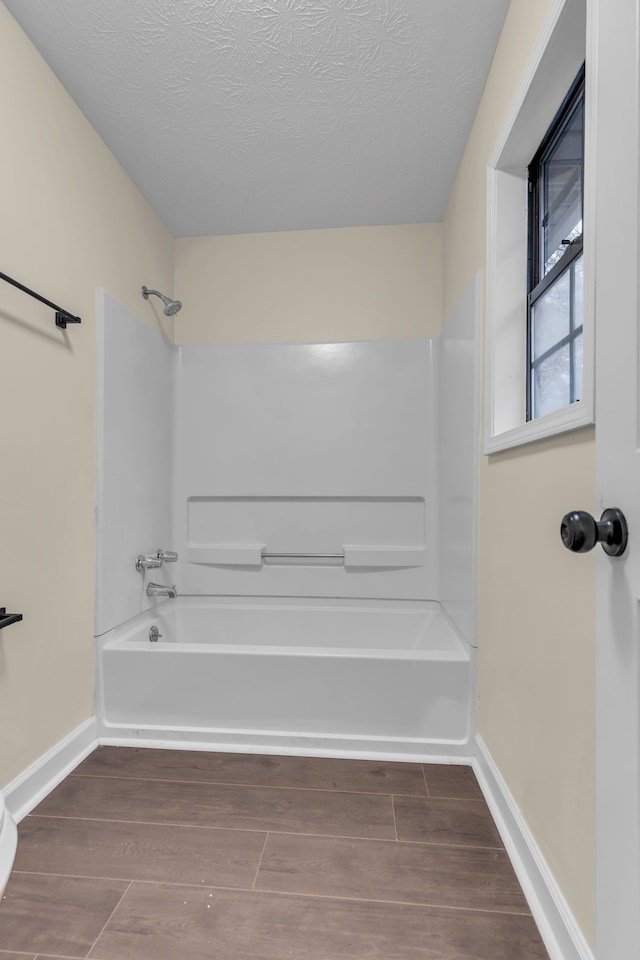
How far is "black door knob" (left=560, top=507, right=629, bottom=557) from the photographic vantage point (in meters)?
0.70

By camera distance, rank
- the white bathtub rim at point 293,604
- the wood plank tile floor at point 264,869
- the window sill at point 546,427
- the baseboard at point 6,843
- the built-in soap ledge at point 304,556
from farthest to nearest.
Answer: the built-in soap ledge at point 304,556 → the white bathtub rim at point 293,604 → the wood plank tile floor at point 264,869 → the window sill at point 546,427 → the baseboard at point 6,843

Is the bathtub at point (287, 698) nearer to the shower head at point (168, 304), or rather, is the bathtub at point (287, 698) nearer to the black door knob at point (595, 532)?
the black door knob at point (595, 532)

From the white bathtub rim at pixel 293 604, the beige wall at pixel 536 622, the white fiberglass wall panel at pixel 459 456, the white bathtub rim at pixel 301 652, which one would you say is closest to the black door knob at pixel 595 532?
the beige wall at pixel 536 622

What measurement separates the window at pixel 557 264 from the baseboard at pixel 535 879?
3.55 feet

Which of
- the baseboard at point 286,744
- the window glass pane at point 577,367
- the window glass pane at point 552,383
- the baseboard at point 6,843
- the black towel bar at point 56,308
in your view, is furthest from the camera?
the baseboard at point 286,744

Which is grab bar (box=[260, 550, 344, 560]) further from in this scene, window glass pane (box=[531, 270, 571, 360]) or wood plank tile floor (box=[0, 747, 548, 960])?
window glass pane (box=[531, 270, 571, 360])

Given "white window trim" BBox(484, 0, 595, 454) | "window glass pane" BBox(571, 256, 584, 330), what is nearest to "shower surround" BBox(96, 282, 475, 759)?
"white window trim" BBox(484, 0, 595, 454)

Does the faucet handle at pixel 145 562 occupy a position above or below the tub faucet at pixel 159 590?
above

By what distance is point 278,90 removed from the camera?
1786 millimetres

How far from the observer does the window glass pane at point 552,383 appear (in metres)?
1.35

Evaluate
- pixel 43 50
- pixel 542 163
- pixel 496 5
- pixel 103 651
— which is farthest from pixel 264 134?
pixel 103 651

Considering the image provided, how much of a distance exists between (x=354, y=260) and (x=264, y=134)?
0.85 meters

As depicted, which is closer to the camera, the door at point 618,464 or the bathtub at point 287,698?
the door at point 618,464

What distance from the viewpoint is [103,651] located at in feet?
6.54
